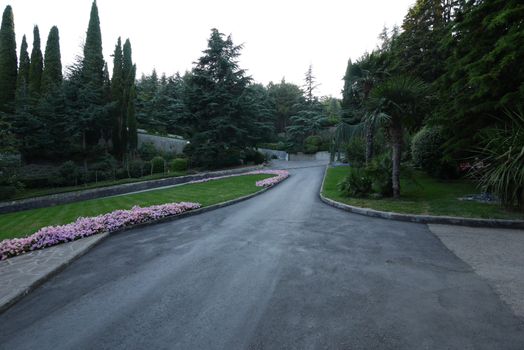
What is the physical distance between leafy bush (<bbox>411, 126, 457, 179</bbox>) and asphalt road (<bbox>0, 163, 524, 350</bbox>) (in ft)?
27.8

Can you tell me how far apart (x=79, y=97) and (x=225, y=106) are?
12.1 m

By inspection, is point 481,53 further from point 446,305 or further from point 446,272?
point 446,305

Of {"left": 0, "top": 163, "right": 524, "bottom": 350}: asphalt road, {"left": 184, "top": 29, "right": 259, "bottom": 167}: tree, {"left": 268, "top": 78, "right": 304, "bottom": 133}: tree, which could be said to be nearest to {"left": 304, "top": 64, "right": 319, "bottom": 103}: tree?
{"left": 268, "top": 78, "right": 304, "bottom": 133}: tree

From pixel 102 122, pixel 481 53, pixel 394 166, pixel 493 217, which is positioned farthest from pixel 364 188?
pixel 102 122

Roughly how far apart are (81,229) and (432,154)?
13865 mm

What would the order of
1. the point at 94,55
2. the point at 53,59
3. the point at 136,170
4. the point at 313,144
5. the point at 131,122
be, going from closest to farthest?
1. the point at 136,170
2. the point at 131,122
3. the point at 94,55
4. the point at 53,59
5. the point at 313,144

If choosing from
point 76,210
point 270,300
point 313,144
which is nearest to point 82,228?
point 76,210

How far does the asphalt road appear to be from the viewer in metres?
2.33

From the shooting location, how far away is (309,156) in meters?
42.8

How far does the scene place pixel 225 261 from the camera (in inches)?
167

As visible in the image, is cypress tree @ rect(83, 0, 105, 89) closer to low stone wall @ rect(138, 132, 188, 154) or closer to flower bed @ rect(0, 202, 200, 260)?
low stone wall @ rect(138, 132, 188, 154)

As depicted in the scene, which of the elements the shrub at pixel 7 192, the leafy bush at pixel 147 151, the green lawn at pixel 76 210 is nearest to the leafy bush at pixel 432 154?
the green lawn at pixel 76 210

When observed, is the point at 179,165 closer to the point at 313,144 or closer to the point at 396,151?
the point at 396,151

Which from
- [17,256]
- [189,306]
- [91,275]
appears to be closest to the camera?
[189,306]
